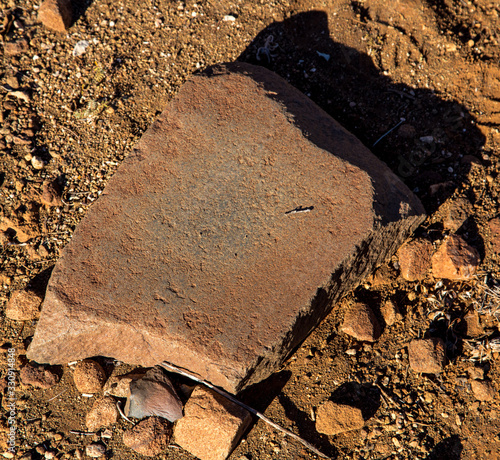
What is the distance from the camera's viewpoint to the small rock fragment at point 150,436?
2.10 metres

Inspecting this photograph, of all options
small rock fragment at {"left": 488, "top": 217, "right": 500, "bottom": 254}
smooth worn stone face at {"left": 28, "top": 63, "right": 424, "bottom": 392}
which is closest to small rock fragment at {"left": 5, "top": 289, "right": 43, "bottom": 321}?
smooth worn stone face at {"left": 28, "top": 63, "right": 424, "bottom": 392}

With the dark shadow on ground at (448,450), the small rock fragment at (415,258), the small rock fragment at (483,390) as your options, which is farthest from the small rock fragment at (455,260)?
the dark shadow on ground at (448,450)

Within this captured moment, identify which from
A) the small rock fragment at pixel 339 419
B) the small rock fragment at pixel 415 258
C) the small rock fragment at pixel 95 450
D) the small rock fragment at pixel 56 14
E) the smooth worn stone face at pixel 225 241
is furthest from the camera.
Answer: the small rock fragment at pixel 56 14

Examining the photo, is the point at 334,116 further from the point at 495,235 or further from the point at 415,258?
the point at 495,235

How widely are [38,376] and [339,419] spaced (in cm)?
156

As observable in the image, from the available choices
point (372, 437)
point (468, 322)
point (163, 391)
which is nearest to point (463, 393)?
point (468, 322)

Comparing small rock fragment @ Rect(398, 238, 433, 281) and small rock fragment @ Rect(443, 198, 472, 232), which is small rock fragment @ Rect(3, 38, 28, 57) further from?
small rock fragment @ Rect(443, 198, 472, 232)

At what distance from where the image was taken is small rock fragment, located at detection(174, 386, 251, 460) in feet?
6.56

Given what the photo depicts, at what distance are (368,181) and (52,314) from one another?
63.0 inches

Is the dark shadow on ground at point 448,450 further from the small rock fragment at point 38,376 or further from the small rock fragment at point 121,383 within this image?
the small rock fragment at point 38,376

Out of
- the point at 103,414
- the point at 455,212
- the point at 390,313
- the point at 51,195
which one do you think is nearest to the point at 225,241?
the point at 390,313

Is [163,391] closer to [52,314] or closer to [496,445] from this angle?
[52,314]

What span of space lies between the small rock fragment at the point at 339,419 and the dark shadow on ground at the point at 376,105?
117cm

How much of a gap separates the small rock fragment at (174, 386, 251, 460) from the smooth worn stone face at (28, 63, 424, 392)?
0.13m
